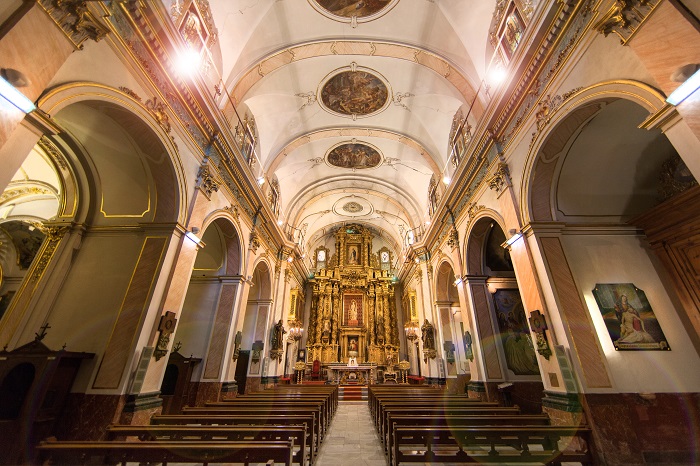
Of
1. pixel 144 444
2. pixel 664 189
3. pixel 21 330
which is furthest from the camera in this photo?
pixel 664 189

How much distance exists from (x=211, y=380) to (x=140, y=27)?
830cm

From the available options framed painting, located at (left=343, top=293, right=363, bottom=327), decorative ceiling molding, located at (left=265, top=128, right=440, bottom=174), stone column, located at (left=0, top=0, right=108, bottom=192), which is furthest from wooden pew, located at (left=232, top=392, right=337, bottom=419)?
framed painting, located at (left=343, top=293, right=363, bottom=327)

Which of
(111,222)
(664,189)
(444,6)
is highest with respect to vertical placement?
(444,6)

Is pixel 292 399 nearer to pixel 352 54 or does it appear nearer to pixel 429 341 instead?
pixel 429 341

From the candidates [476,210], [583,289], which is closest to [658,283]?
[583,289]

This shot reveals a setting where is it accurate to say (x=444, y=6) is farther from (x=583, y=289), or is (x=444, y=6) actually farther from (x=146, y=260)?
(x=146, y=260)

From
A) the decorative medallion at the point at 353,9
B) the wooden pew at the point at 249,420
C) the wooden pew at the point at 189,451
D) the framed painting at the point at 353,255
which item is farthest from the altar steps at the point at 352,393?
the decorative medallion at the point at 353,9

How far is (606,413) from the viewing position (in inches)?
170

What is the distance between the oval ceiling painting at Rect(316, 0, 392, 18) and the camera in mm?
7973

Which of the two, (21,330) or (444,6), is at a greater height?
(444,6)

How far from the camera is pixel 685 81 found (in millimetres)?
2881

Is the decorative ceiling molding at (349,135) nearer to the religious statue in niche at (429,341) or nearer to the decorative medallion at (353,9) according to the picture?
the decorative medallion at (353,9)

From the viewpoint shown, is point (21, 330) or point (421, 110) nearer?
point (21, 330)

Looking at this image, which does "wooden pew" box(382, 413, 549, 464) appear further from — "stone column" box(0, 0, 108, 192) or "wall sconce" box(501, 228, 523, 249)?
"stone column" box(0, 0, 108, 192)
